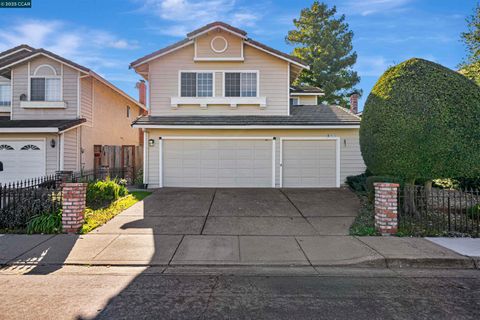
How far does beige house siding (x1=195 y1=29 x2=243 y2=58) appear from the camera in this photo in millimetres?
13070

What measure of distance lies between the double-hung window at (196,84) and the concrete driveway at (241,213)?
455 centimetres

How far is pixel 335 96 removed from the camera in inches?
1075

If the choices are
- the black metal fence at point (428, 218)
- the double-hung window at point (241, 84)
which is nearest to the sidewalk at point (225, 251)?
the black metal fence at point (428, 218)

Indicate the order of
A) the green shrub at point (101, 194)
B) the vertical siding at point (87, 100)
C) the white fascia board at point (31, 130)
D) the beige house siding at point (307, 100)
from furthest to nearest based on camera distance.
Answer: the beige house siding at point (307, 100)
the vertical siding at point (87, 100)
the white fascia board at point (31, 130)
the green shrub at point (101, 194)

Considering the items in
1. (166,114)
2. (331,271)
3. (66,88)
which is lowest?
(331,271)

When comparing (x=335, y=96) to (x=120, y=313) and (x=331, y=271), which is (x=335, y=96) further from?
(x=120, y=313)

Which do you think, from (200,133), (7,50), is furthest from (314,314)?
(7,50)

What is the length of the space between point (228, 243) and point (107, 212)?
4295mm

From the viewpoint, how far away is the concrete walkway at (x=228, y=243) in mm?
5195

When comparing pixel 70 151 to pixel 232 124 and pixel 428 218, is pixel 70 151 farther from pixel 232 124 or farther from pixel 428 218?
pixel 428 218

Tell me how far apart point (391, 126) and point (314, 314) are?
6.06m

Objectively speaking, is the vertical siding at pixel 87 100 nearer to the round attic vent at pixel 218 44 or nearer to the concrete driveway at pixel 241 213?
the concrete driveway at pixel 241 213

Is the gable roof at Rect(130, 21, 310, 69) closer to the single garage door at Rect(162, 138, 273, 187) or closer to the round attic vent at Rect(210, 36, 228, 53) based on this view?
the round attic vent at Rect(210, 36, 228, 53)

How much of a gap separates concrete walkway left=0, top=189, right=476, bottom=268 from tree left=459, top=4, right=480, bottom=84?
8.27 metres
